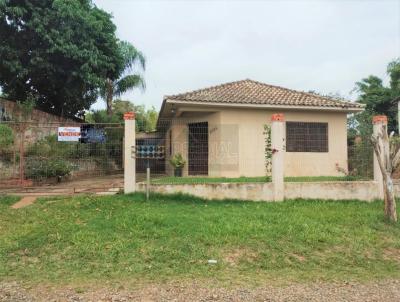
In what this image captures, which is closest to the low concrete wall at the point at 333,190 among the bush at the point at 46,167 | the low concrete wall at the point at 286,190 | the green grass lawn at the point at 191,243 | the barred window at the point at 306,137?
the low concrete wall at the point at 286,190

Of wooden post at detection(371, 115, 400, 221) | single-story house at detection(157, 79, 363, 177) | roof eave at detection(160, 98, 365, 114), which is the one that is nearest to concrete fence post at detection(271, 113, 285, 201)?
wooden post at detection(371, 115, 400, 221)

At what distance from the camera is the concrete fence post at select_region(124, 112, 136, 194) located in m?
9.29

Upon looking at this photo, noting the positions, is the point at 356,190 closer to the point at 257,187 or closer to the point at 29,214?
the point at 257,187

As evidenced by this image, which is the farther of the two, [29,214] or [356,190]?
[356,190]

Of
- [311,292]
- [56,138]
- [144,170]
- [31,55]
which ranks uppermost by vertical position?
[31,55]

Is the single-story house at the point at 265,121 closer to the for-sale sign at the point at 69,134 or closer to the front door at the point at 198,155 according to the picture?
the front door at the point at 198,155

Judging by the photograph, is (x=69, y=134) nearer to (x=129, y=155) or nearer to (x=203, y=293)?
(x=129, y=155)

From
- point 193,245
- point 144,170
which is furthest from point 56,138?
point 193,245

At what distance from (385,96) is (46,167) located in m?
24.2

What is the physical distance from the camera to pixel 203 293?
14.0 ft

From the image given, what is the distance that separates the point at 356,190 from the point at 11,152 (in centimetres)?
1011

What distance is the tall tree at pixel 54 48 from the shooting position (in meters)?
15.0

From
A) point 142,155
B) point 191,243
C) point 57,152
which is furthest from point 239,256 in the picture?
point 57,152

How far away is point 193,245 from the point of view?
586 cm
